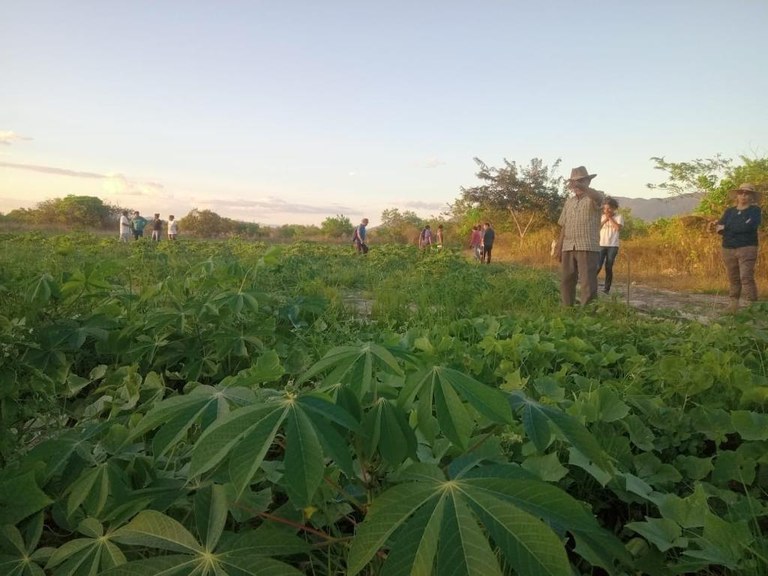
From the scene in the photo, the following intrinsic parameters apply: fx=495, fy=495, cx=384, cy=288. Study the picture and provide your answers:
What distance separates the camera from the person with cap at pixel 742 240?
5043 millimetres

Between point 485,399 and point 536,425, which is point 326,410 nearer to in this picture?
point 485,399

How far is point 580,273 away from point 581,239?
32cm

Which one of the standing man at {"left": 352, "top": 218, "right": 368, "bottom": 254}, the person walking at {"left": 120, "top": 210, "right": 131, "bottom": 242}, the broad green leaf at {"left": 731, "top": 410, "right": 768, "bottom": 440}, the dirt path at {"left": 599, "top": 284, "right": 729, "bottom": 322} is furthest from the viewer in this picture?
the person walking at {"left": 120, "top": 210, "right": 131, "bottom": 242}

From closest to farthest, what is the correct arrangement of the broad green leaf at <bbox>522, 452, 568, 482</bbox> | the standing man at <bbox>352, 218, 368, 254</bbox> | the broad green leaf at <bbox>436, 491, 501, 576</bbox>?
the broad green leaf at <bbox>436, 491, 501, 576</bbox>
the broad green leaf at <bbox>522, 452, 568, 482</bbox>
the standing man at <bbox>352, 218, 368, 254</bbox>

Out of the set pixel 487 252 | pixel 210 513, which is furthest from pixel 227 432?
pixel 487 252

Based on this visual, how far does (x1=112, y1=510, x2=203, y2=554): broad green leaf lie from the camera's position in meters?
0.73

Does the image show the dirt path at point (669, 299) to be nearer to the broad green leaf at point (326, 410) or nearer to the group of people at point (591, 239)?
the group of people at point (591, 239)

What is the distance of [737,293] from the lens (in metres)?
5.40

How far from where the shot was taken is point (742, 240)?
16.8ft

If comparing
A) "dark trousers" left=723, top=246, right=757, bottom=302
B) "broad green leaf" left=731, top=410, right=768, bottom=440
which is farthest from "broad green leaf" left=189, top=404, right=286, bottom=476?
"dark trousers" left=723, top=246, right=757, bottom=302

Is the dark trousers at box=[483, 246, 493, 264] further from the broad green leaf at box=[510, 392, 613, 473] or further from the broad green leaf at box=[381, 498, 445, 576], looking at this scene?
the broad green leaf at box=[381, 498, 445, 576]

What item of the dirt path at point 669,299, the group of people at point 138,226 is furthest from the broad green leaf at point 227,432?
the group of people at point 138,226

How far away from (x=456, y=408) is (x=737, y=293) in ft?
19.5

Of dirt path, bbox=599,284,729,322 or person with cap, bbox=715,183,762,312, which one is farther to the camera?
dirt path, bbox=599,284,729,322
